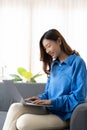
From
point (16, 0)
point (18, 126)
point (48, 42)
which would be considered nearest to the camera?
point (18, 126)

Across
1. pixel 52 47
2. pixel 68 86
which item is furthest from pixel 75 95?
pixel 52 47

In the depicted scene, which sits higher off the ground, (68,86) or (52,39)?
(52,39)

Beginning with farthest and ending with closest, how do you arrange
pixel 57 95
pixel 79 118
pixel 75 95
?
pixel 57 95, pixel 75 95, pixel 79 118

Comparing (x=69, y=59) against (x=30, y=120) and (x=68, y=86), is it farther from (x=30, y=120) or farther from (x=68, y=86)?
(x=30, y=120)

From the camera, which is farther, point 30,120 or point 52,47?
point 52,47

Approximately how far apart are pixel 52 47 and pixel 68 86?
31 centimetres

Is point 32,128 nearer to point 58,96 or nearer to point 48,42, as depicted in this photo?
point 58,96

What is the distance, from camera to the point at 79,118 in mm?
1688

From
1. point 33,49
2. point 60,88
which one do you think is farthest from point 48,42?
point 33,49

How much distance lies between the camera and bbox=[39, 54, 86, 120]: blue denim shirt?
181cm

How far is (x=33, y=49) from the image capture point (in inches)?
175

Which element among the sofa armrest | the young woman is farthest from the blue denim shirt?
the sofa armrest

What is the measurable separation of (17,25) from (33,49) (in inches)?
18.4

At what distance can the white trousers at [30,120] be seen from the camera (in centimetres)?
172
